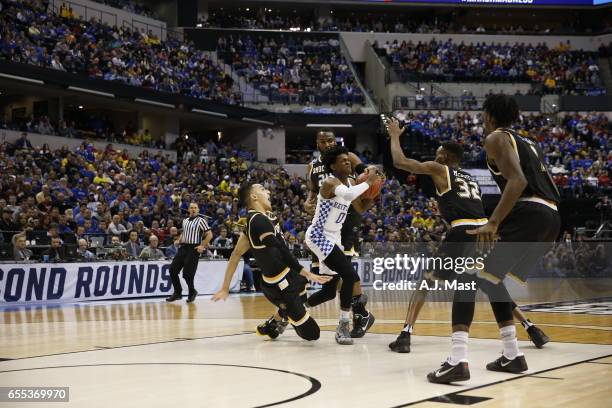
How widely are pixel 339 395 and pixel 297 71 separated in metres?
37.7

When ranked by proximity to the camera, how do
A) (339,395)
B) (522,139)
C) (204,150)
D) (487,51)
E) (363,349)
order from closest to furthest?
(339,395) < (522,139) < (363,349) < (204,150) < (487,51)

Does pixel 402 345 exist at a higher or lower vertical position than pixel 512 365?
lower

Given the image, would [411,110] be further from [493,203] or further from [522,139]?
[522,139]

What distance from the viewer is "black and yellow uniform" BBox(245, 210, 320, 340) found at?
822cm

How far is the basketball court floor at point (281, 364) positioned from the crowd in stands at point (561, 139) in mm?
22879

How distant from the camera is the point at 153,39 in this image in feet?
122

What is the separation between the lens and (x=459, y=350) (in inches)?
225

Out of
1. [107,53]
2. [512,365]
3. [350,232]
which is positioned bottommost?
[512,365]

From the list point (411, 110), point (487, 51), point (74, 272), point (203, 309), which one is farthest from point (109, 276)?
point (487, 51)

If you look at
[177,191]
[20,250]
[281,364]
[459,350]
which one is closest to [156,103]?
[177,191]

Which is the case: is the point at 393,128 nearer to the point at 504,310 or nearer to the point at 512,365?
the point at 504,310

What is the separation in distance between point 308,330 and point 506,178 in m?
3.33

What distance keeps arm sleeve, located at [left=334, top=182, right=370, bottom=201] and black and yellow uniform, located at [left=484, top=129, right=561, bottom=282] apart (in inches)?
77.9

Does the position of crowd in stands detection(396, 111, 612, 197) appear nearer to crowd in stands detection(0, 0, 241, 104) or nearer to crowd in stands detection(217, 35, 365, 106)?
crowd in stands detection(217, 35, 365, 106)
